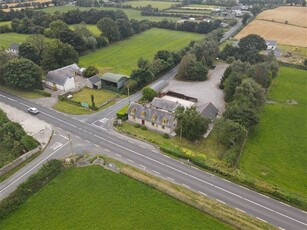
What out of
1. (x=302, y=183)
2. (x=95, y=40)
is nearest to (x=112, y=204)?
(x=302, y=183)

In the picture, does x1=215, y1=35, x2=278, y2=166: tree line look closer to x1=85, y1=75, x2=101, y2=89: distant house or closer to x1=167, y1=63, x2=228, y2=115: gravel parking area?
x1=167, y1=63, x2=228, y2=115: gravel parking area

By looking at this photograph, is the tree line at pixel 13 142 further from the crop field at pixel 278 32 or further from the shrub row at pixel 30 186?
the crop field at pixel 278 32

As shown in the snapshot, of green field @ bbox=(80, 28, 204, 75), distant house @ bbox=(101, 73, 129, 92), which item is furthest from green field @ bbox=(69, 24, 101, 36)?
distant house @ bbox=(101, 73, 129, 92)

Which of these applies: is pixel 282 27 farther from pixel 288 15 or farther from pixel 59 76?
pixel 59 76

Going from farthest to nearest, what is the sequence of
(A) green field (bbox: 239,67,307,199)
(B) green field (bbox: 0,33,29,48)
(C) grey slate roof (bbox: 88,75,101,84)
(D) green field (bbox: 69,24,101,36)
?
(D) green field (bbox: 69,24,101,36) → (B) green field (bbox: 0,33,29,48) → (C) grey slate roof (bbox: 88,75,101,84) → (A) green field (bbox: 239,67,307,199)

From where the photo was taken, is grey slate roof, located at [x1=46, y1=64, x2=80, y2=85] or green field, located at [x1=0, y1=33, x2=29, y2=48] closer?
grey slate roof, located at [x1=46, y1=64, x2=80, y2=85]

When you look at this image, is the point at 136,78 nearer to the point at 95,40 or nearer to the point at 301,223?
the point at 95,40

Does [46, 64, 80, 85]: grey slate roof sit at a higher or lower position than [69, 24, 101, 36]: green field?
higher
